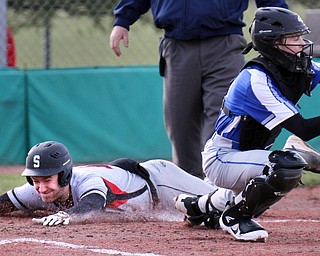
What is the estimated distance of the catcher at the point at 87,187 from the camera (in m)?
5.50

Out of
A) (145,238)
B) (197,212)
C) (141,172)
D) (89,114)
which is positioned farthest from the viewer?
(89,114)

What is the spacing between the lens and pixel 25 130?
9.38 meters

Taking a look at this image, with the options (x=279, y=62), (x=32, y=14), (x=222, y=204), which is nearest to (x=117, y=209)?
(x=222, y=204)

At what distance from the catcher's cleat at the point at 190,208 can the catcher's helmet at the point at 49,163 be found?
29.3 inches

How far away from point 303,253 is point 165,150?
526cm

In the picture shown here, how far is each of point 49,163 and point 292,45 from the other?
5.60 ft

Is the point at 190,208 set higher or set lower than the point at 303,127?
lower

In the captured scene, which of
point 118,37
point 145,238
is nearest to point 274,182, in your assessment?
point 145,238

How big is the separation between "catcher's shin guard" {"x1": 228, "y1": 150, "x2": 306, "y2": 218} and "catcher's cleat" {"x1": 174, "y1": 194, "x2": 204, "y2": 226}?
24.6 inches

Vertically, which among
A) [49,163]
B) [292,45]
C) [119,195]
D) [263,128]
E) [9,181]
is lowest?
[9,181]

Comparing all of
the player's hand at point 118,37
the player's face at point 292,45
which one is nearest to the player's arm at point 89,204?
the player's face at point 292,45

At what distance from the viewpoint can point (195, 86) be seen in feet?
22.1

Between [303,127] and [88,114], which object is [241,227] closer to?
[303,127]

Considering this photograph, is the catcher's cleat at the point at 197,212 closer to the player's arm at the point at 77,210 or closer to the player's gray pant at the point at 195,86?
the player's arm at the point at 77,210
